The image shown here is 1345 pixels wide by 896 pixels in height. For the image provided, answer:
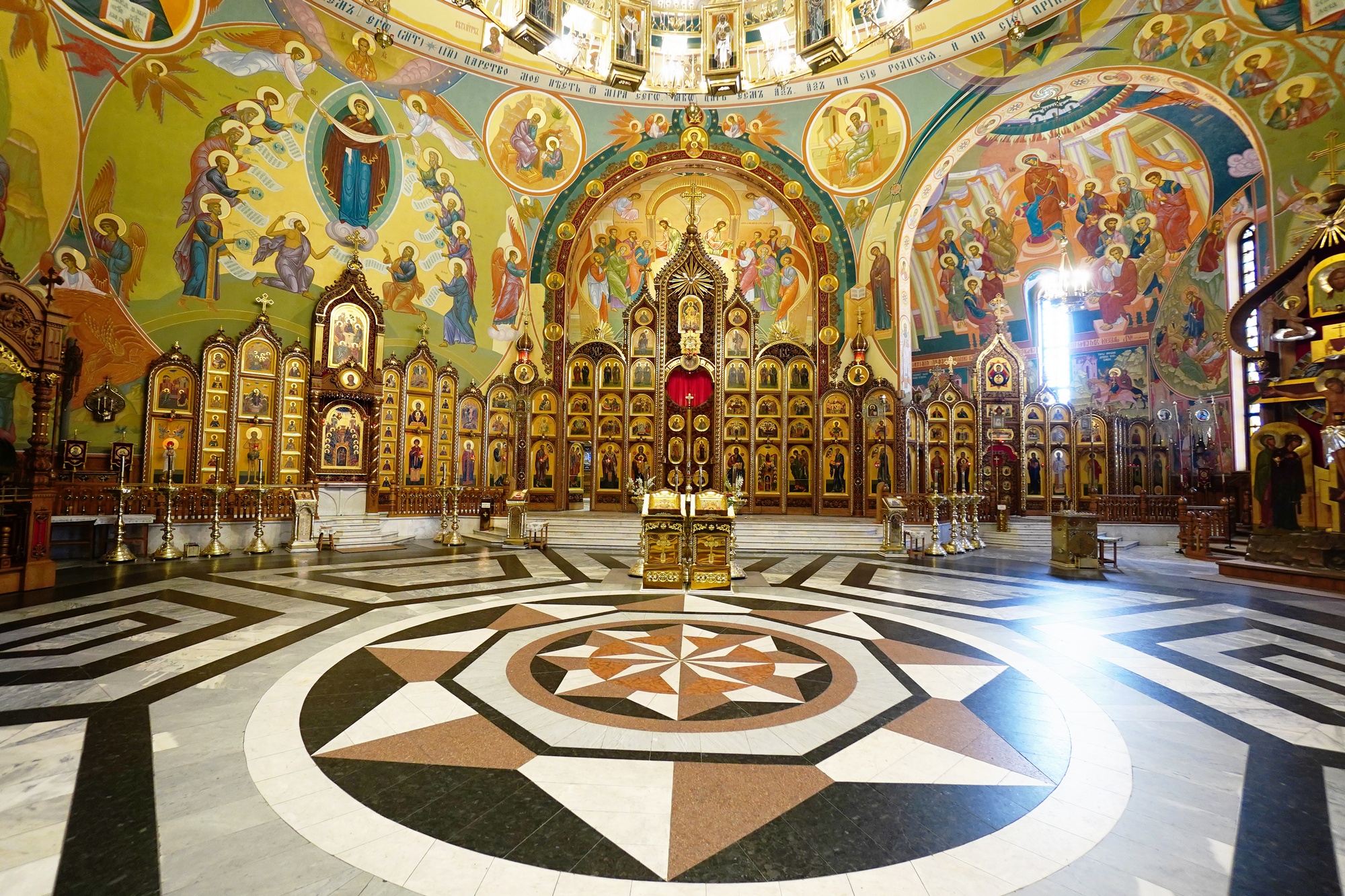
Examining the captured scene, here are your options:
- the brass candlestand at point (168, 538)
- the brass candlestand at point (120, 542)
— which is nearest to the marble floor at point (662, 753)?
the brass candlestand at point (120, 542)

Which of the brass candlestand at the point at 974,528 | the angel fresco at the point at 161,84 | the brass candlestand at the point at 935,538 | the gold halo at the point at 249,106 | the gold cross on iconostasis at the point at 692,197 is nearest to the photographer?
the angel fresco at the point at 161,84

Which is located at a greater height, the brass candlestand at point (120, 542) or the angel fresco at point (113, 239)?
the angel fresco at point (113, 239)

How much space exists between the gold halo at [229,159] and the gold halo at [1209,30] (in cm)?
2530

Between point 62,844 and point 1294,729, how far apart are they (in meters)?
7.75

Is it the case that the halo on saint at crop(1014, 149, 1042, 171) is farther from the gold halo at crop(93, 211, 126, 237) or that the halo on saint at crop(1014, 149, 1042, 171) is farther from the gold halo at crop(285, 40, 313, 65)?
the gold halo at crop(93, 211, 126, 237)

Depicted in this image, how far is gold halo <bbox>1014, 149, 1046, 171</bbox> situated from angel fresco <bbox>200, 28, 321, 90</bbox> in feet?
78.8

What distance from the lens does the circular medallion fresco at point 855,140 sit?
60.4 ft

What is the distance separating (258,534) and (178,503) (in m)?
1.72

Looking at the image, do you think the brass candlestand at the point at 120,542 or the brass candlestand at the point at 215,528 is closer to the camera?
the brass candlestand at the point at 120,542

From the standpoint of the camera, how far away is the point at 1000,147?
2059 centimetres

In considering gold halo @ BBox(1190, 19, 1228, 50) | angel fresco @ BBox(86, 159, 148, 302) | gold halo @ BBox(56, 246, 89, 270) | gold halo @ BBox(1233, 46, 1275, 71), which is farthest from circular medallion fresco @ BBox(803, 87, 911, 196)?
gold halo @ BBox(56, 246, 89, 270)

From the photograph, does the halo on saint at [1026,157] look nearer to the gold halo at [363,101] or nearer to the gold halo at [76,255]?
the gold halo at [363,101]

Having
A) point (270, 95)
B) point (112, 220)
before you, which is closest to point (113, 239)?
point (112, 220)

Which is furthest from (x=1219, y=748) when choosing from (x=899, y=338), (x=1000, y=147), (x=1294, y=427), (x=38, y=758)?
(x=1000, y=147)
